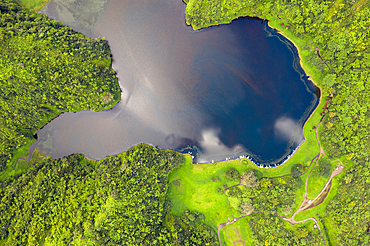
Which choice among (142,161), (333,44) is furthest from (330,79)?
(142,161)

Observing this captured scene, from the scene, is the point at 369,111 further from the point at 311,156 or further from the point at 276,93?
the point at 276,93

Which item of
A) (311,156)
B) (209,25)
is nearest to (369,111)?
(311,156)

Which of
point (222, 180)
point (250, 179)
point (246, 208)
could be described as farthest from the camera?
point (222, 180)

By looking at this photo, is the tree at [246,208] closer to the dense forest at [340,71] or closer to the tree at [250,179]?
the tree at [250,179]

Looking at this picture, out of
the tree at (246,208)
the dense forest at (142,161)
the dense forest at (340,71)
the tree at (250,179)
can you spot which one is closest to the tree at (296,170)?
the dense forest at (142,161)

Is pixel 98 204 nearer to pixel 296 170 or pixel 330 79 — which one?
pixel 296 170

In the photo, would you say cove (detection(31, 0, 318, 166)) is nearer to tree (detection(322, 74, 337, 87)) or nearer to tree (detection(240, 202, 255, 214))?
tree (detection(322, 74, 337, 87))
